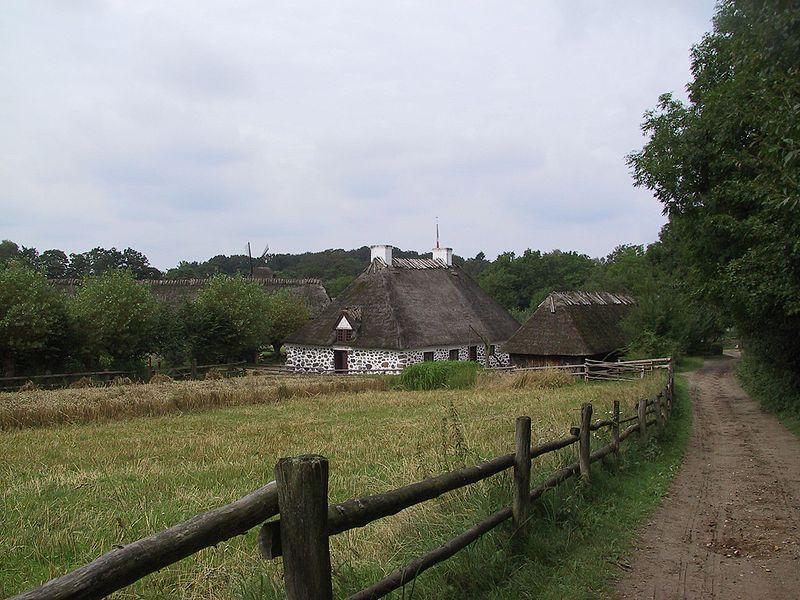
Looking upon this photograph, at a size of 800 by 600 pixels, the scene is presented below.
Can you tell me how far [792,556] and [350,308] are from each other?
3243 cm

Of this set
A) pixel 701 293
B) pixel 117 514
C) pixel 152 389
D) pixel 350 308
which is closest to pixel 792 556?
pixel 117 514

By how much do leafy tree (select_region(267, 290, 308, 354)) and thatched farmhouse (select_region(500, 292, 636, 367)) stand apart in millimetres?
15010

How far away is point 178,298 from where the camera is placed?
46594mm

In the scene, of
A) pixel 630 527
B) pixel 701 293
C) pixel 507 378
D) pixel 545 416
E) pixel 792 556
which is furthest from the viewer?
pixel 507 378

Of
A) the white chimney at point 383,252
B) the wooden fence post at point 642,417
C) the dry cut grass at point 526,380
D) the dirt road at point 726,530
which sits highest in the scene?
the white chimney at point 383,252

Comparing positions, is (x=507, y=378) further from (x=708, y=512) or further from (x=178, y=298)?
(x=178, y=298)

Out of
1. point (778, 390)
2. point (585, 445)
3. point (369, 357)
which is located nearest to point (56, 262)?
point (369, 357)

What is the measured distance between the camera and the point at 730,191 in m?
13.4

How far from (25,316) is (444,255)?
88.3ft

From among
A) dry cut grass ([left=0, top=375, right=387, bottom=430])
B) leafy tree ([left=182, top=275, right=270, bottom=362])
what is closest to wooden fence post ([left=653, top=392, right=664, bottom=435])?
dry cut grass ([left=0, top=375, right=387, bottom=430])

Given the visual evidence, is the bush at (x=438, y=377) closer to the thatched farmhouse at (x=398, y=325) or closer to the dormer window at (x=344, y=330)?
the thatched farmhouse at (x=398, y=325)

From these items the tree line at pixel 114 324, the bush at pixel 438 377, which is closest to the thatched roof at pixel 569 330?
the bush at pixel 438 377

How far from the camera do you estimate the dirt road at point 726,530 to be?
16.9 ft

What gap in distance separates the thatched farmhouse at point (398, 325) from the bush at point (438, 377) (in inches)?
263
